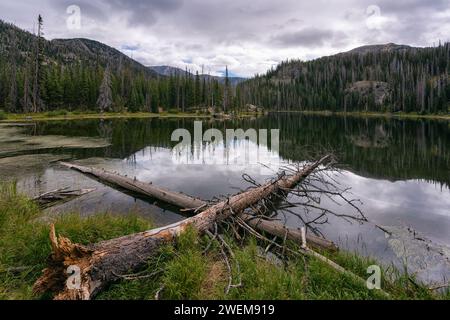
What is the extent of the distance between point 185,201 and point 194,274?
6247 mm

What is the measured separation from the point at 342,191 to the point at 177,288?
11196 mm

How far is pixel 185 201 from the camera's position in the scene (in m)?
11.8

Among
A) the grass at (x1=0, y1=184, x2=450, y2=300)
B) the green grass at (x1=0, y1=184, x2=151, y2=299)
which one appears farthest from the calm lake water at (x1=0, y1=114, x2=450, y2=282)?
the grass at (x1=0, y1=184, x2=450, y2=300)

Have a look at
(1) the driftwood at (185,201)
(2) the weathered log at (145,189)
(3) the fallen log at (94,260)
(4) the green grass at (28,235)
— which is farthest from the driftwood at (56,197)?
(3) the fallen log at (94,260)

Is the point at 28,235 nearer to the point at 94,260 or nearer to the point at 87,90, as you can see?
the point at 94,260

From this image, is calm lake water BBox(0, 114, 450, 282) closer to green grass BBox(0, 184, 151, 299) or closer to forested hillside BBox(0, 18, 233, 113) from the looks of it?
green grass BBox(0, 184, 151, 299)

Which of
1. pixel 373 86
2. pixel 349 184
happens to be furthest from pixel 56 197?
pixel 373 86

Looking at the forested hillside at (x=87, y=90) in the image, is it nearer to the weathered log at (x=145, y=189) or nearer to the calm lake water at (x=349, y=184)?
the calm lake water at (x=349, y=184)

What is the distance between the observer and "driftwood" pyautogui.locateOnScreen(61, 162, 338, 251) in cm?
Result: 811

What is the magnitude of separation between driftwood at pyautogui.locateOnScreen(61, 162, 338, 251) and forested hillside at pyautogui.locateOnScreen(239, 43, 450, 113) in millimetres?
111219

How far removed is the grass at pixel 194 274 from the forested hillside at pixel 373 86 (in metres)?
114

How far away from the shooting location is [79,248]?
554 centimetres
